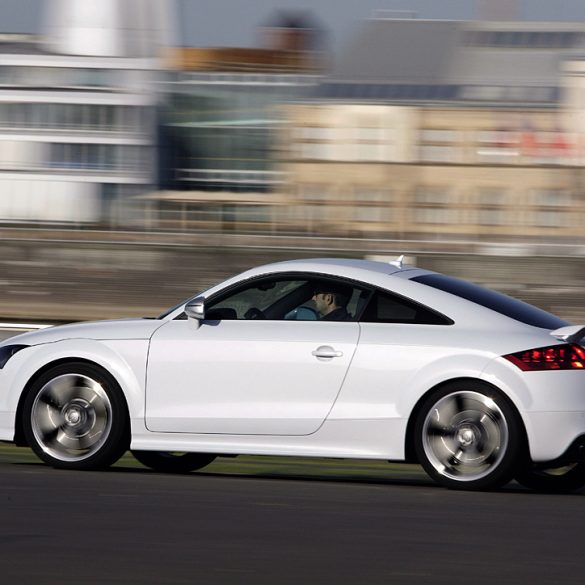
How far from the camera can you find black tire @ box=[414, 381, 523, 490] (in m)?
7.75

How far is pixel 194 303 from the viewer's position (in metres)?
8.30

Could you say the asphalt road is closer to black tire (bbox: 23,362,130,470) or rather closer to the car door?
black tire (bbox: 23,362,130,470)

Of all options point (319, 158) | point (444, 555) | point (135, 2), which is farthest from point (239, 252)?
point (444, 555)

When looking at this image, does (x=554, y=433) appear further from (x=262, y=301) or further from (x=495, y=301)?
(x=262, y=301)

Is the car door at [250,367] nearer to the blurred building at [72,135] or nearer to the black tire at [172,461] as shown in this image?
the black tire at [172,461]

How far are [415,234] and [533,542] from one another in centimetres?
8336

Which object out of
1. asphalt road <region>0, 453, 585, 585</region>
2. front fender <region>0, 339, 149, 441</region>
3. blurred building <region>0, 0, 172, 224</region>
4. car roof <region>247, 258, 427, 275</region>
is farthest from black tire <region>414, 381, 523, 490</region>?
blurred building <region>0, 0, 172, 224</region>

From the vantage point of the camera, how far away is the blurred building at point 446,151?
94250 millimetres

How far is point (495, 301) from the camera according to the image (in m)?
8.24

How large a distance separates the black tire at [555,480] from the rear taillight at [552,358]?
3.17 feet

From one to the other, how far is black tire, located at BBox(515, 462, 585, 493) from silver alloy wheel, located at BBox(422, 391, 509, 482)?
2.47 feet

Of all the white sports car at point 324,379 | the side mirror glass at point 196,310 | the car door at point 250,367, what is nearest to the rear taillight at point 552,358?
the white sports car at point 324,379

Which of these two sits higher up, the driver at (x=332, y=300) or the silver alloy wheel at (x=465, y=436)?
the driver at (x=332, y=300)

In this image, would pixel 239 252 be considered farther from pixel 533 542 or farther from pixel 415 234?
pixel 533 542
